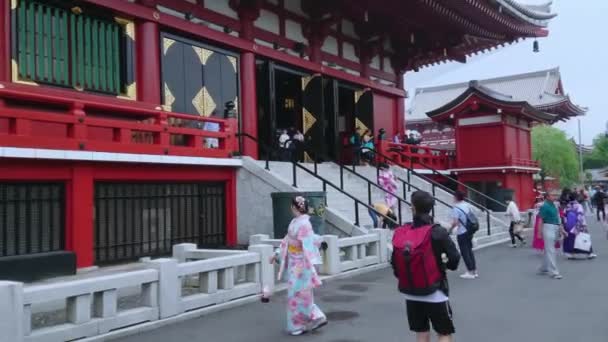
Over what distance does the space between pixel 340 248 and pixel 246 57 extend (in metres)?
6.47

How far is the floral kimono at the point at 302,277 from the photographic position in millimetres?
5875

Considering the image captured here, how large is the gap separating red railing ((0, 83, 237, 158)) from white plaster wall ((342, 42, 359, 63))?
24.9 feet

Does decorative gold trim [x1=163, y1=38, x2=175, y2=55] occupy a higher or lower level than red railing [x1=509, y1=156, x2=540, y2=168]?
higher

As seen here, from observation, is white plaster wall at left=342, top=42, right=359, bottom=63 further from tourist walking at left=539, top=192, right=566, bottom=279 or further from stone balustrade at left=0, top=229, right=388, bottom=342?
stone balustrade at left=0, top=229, right=388, bottom=342

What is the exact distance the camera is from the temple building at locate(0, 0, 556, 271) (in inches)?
339

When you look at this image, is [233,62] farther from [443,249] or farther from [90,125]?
[443,249]

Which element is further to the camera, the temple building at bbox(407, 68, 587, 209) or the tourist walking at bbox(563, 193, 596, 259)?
the temple building at bbox(407, 68, 587, 209)

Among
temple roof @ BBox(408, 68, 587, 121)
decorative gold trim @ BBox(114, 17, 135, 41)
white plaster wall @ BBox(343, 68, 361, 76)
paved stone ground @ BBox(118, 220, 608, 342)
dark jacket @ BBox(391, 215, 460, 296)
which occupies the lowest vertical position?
paved stone ground @ BBox(118, 220, 608, 342)

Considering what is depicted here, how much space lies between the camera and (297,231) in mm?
6008

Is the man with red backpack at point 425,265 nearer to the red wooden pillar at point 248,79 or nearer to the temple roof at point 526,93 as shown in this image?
the red wooden pillar at point 248,79

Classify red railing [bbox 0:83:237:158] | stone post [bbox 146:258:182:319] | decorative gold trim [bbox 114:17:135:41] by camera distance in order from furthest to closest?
1. decorative gold trim [bbox 114:17:135:41]
2. red railing [bbox 0:83:237:158]
3. stone post [bbox 146:258:182:319]

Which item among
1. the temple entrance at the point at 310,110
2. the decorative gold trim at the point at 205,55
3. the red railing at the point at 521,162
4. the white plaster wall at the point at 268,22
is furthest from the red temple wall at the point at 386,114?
the decorative gold trim at the point at 205,55

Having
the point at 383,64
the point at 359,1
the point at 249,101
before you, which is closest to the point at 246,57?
the point at 249,101

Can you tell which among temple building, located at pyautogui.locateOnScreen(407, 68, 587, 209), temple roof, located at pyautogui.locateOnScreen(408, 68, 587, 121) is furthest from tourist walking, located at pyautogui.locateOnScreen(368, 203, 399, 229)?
temple roof, located at pyautogui.locateOnScreen(408, 68, 587, 121)
